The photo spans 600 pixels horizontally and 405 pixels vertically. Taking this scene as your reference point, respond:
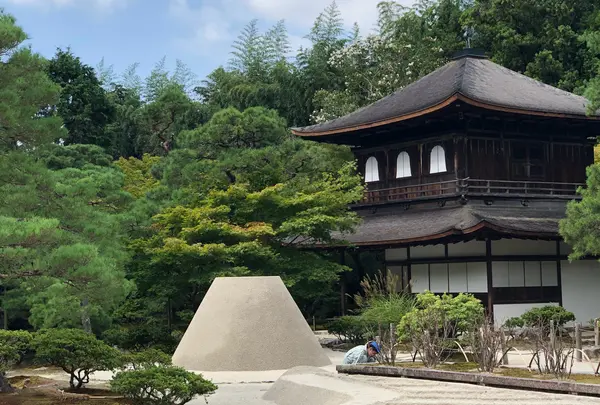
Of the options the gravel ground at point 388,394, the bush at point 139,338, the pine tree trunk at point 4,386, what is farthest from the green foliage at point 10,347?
the bush at point 139,338

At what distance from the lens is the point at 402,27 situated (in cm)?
4659

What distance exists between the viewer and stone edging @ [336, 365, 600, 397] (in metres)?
11.6

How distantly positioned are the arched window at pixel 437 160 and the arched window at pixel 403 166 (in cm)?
100

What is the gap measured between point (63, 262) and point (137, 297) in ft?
43.1

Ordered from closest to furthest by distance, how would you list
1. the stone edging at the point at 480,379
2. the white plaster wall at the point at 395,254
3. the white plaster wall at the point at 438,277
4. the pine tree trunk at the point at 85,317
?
the stone edging at the point at 480,379
the pine tree trunk at the point at 85,317
the white plaster wall at the point at 438,277
the white plaster wall at the point at 395,254

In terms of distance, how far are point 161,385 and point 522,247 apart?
14.9m

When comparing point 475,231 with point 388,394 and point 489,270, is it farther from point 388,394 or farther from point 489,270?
point 388,394

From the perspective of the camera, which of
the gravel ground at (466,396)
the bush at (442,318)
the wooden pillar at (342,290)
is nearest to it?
the gravel ground at (466,396)

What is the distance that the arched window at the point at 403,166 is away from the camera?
92.0 feet

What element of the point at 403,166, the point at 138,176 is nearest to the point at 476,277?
the point at 403,166

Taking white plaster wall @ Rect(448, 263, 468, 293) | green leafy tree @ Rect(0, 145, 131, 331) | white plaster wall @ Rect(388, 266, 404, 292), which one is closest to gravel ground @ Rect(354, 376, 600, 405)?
green leafy tree @ Rect(0, 145, 131, 331)

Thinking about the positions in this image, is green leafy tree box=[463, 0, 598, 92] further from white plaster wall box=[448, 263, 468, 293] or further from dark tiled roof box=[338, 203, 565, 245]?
white plaster wall box=[448, 263, 468, 293]

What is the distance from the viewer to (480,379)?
12.9 meters

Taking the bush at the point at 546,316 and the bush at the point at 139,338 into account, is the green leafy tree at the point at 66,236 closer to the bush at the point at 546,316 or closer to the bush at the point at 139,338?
the bush at the point at 139,338
